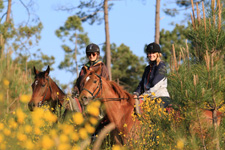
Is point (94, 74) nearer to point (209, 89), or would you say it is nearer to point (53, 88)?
point (53, 88)

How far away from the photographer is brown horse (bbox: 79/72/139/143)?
21.8ft

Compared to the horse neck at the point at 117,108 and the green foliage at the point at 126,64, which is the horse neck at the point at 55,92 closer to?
the horse neck at the point at 117,108

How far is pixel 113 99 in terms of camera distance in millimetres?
6801

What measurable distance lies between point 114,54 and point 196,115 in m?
33.0

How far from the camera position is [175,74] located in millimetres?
5109

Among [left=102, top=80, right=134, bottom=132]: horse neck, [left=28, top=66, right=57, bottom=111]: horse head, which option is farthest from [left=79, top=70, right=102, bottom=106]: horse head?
[left=28, top=66, right=57, bottom=111]: horse head

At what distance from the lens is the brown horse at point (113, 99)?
6.63 m

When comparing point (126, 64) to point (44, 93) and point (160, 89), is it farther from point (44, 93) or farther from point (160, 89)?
point (160, 89)

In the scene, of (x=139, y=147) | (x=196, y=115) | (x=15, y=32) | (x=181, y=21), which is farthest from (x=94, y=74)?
(x=15, y=32)

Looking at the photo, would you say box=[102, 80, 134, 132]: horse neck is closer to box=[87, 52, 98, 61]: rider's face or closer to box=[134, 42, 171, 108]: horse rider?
box=[134, 42, 171, 108]: horse rider

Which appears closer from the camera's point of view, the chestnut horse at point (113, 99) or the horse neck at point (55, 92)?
the chestnut horse at point (113, 99)

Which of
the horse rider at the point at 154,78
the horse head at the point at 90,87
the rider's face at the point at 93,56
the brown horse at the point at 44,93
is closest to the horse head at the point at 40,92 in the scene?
the brown horse at the point at 44,93

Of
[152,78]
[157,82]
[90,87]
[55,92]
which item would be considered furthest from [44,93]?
[157,82]

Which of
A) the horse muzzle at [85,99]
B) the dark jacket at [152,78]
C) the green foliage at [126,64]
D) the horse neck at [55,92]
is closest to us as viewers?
the horse muzzle at [85,99]
